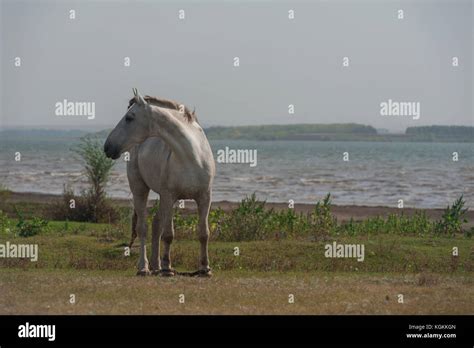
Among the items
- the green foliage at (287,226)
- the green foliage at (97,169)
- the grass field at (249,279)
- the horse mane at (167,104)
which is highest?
the horse mane at (167,104)

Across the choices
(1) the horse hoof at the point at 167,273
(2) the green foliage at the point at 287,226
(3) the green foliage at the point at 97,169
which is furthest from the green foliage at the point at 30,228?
(1) the horse hoof at the point at 167,273

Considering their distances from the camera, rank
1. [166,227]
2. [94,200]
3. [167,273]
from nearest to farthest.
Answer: [166,227] < [167,273] < [94,200]

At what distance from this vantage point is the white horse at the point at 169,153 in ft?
55.0

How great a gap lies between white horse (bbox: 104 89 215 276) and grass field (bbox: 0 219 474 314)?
4.09ft

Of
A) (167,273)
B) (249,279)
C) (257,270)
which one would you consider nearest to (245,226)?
(257,270)

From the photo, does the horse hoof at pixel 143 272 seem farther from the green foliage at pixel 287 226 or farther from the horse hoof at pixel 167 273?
the green foliage at pixel 287 226

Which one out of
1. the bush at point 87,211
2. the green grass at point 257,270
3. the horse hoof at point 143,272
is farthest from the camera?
the bush at point 87,211

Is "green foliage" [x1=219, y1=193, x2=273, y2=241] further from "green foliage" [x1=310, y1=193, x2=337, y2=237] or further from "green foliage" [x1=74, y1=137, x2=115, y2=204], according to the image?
"green foliage" [x1=74, y1=137, x2=115, y2=204]

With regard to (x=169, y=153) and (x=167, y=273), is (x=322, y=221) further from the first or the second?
(x=169, y=153)

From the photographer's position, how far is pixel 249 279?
17250 mm

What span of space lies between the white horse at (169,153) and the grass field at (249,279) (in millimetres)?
1247

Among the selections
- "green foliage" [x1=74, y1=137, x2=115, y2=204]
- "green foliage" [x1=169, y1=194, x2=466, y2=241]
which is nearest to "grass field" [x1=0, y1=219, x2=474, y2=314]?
"green foliage" [x1=169, y1=194, x2=466, y2=241]

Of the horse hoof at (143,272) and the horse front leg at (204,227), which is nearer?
the horse front leg at (204,227)

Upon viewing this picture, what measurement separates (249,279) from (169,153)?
290cm
